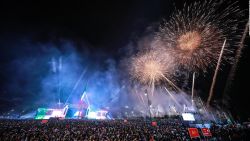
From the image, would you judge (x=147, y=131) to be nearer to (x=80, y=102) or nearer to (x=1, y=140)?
(x=1, y=140)

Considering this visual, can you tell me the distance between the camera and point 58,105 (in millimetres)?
79625

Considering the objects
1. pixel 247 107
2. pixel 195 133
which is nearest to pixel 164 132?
pixel 195 133

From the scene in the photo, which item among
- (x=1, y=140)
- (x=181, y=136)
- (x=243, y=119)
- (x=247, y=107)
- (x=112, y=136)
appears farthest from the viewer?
(x=243, y=119)

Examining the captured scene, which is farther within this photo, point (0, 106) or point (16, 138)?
point (0, 106)

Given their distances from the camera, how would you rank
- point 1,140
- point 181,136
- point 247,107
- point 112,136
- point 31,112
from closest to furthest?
point 1,140 < point 112,136 < point 181,136 < point 247,107 < point 31,112

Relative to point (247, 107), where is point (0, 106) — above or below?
above

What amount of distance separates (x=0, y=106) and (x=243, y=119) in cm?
12778

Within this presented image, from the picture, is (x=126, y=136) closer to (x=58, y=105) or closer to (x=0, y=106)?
(x=58, y=105)

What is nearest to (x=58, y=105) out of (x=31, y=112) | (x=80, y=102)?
(x=80, y=102)

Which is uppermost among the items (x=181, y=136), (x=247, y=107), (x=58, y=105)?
(x=58, y=105)

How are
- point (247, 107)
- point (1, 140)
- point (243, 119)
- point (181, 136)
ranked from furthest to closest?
point (243, 119), point (247, 107), point (181, 136), point (1, 140)

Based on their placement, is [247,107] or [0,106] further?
[0,106]

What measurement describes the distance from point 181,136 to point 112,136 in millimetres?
14157

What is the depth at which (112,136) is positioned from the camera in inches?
1088
